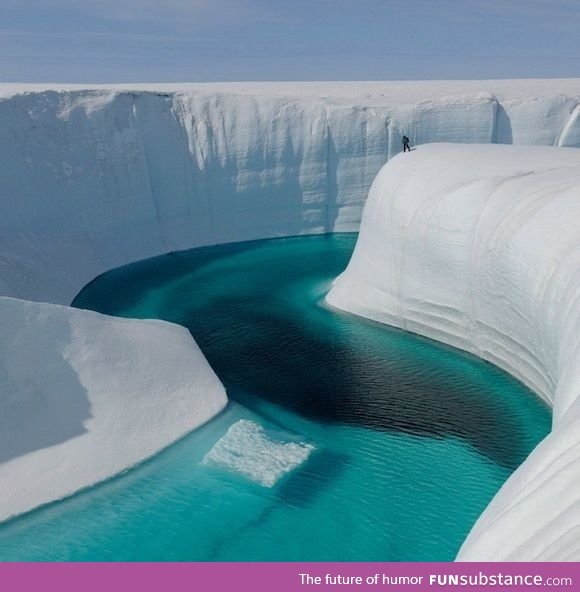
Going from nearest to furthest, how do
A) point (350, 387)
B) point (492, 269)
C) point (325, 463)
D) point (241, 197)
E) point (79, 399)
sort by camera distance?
point (325, 463) < point (79, 399) < point (350, 387) < point (492, 269) < point (241, 197)

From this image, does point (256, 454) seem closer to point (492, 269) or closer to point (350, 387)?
point (350, 387)

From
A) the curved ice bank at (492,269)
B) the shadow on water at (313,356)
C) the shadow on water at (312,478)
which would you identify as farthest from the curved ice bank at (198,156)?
the shadow on water at (312,478)

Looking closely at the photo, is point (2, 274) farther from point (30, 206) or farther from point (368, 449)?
point (368, 449)

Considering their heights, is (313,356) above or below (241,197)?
below

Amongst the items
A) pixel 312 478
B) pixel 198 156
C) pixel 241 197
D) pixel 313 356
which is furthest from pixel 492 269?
pixel 198 156

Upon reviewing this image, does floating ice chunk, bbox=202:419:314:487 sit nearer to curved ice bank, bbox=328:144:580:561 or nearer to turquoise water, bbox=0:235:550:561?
turquoise water, bbox=0:235:550:561

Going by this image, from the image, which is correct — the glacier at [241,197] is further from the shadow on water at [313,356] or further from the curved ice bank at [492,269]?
the shadow on water at [313,356]
